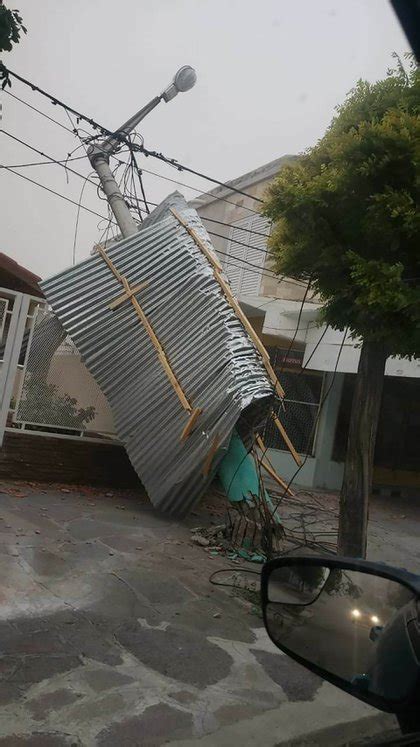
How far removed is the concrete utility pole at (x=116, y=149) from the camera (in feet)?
33.6

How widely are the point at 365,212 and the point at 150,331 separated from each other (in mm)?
3480

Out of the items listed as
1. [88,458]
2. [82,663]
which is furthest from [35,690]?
[88,458]

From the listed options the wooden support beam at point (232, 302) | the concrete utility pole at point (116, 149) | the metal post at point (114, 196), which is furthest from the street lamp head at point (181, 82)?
the wooden support beam at point (232, 302)

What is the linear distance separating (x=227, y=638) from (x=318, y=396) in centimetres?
970

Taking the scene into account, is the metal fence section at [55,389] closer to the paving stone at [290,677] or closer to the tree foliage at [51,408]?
the tree foliage at [51,408]

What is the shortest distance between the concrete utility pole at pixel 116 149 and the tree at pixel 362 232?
5.22 metres

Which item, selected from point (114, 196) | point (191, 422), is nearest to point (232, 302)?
point (191, 422)

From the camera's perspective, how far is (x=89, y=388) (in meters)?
8.31

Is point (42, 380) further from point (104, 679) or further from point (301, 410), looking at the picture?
point (301, 410)

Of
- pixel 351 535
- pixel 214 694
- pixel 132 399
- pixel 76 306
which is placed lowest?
pixel 214 694

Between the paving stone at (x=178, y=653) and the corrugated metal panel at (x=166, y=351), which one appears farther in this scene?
the corrugated metal panel at (x=166, y=351)

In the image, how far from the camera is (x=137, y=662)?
3598 mm

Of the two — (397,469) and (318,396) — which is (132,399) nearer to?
(318,396)

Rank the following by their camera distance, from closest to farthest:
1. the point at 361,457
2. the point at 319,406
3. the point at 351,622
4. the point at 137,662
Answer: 1. the point at 351,622
2. the point at 137,662
3. the point at 361,457
4. the point at 319,406
